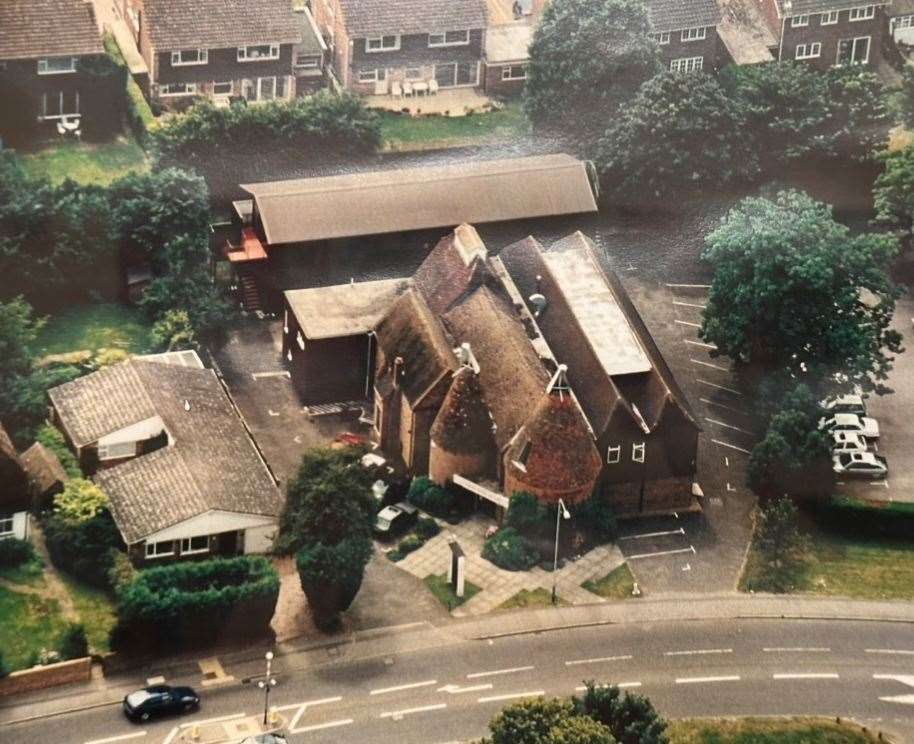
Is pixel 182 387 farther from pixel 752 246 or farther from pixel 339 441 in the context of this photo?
pixel 752 246

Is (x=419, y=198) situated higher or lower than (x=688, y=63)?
lower

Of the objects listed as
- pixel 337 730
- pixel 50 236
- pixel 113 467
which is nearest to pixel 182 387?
pixel 113 467

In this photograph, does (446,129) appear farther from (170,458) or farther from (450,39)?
(170,458)

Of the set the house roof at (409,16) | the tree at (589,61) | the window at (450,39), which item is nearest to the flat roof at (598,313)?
the tree at (589,61)

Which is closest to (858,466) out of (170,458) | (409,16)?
(170,458)

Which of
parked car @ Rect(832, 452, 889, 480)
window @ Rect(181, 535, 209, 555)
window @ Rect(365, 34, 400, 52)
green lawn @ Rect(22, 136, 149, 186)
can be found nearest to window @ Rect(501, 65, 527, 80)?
window @ Rect(365, 34, 400, 52)
